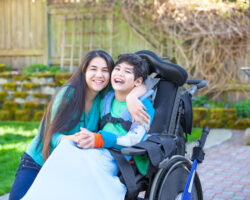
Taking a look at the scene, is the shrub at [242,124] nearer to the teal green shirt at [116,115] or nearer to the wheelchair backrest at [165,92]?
the wheelchair backrest at [165,92]

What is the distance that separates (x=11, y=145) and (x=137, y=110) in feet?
11.8

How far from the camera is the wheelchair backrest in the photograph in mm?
2871

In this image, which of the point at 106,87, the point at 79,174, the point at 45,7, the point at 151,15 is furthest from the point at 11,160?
the point at 45,7

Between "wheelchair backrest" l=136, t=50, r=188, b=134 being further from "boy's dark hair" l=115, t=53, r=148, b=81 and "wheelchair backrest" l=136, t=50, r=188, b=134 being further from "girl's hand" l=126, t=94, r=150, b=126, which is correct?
"girl's hand" l=126, t=94, r=150, b=126

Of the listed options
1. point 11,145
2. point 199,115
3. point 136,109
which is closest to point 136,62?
point 136,109

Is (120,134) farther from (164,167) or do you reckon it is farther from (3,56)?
(3,56)

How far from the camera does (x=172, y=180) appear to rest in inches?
105

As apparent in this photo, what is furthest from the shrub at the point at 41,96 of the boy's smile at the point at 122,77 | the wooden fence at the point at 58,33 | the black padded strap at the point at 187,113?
the boy's smile at the point at 122,77

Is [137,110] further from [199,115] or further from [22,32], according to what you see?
[22,32]

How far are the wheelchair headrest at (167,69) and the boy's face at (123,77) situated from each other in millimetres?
256

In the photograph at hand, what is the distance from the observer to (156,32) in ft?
27.7

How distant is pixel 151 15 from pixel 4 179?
5.12 meters

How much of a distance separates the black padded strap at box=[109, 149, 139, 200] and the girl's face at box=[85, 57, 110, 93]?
54cm

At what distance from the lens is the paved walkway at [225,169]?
162 inches
